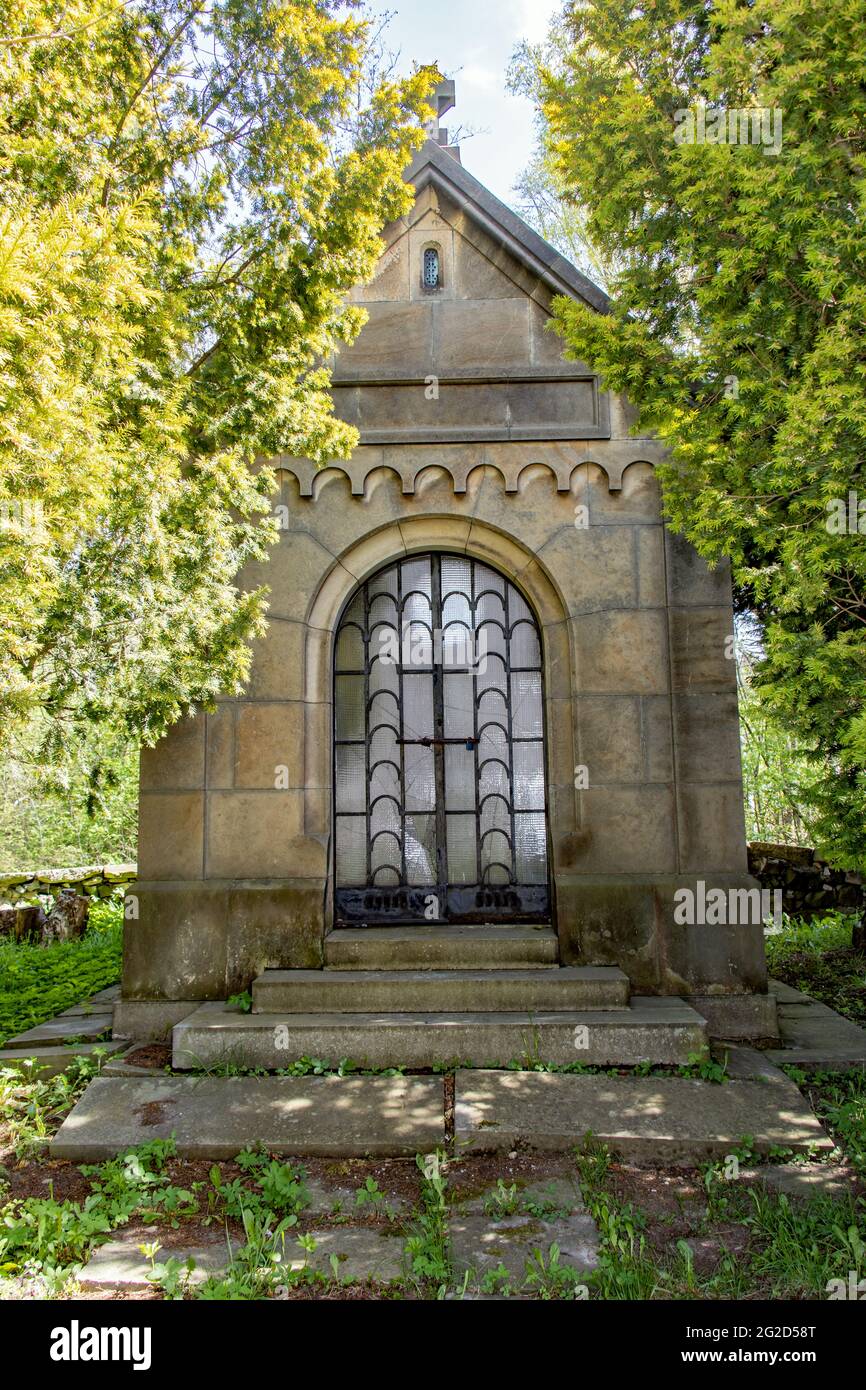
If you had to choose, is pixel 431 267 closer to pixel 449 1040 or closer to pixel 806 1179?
pixel 449 1040

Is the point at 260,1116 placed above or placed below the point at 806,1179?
above

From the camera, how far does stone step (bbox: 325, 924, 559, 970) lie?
5.10 meters

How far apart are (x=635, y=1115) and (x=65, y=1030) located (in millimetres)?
3451

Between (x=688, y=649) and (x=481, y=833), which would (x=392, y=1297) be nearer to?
(x=481, y=833)

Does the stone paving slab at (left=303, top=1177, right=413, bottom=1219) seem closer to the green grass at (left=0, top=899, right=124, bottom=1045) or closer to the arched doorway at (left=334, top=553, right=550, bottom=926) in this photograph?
the arched doorway at (left=334, top=553, right=550, bottom=926)

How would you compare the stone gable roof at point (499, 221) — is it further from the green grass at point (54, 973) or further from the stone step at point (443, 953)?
the green grass at point (54, 973)

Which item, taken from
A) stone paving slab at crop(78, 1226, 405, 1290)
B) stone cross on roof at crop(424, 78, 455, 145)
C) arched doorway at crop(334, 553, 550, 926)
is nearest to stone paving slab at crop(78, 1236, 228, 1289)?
stone paving slab at crop(78, 1226, 405, 1290)

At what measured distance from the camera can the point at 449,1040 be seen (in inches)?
178

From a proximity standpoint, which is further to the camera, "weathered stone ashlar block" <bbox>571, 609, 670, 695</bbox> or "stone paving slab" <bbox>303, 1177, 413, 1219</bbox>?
"weathered stone ashlar block" <bbox>571, 609, 670, 695</bbox>

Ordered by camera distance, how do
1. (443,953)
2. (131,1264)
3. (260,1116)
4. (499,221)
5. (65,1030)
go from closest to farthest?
(131,1264)
(260,1116)
(443,953)
(65,1030)
(499,221)

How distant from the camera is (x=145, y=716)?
14.6ft

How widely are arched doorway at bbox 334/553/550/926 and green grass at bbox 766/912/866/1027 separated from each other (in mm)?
2522

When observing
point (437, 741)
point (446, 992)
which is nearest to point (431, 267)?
point (437, 741)

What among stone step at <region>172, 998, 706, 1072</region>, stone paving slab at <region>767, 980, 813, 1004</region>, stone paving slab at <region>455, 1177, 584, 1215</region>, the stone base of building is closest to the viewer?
stone paving slab at <region>455, 1177, 584, 1215</region>
